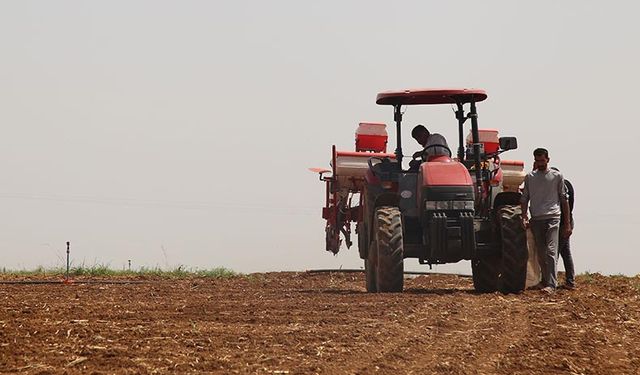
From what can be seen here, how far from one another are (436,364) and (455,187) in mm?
6703

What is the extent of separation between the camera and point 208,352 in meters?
7.94

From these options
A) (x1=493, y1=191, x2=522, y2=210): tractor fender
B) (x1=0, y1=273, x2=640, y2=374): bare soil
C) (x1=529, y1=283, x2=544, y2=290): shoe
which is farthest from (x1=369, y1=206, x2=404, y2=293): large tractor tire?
(x1=529, y1=283, x2=544, y2=290): shoe

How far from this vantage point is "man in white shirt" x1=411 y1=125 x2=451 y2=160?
48.9ft

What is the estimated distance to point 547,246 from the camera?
14.6 meters

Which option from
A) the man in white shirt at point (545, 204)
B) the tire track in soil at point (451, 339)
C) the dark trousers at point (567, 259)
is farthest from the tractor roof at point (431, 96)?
the tire track in soil at point (451, 339)

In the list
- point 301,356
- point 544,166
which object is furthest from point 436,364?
point 544,166

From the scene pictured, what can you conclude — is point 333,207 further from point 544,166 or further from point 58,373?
point 58,373

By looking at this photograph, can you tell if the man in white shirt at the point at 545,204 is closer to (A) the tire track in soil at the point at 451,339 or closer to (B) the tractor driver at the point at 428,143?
(B) the tractor driver at the point at 428,143

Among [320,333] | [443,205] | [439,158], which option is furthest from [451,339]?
[439,158]

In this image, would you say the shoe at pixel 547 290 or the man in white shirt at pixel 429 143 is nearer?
the shoe at pixel 547 290

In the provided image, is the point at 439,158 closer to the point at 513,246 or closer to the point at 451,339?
the point at 513,246

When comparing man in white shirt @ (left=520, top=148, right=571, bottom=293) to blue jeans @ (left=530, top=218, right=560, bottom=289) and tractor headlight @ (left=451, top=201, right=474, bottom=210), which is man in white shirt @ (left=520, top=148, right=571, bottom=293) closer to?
blue jeans @ (left=530, top=218, right=560, bottom=289)

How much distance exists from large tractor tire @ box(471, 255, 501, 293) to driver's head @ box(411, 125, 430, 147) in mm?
1771

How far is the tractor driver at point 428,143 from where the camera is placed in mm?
14891
